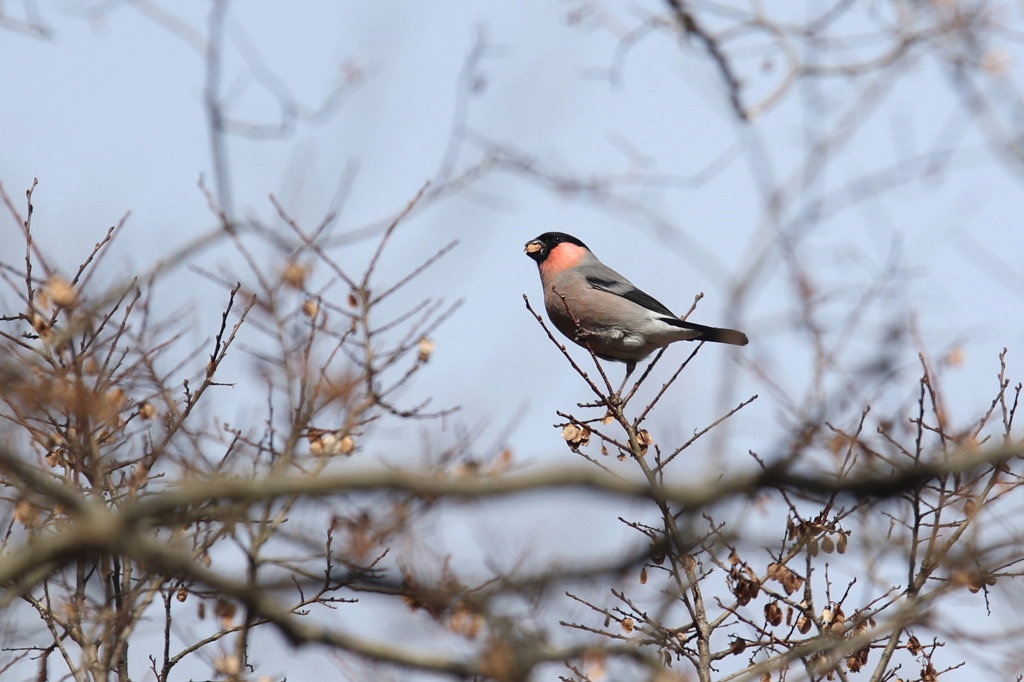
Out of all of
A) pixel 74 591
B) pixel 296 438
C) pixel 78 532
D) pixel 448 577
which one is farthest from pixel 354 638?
pixel 74 591

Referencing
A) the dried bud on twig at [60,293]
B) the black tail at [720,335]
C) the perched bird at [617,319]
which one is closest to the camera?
the dried bud on twig at [60,293]

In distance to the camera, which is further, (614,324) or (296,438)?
(614,324)

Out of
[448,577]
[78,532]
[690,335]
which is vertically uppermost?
[690,335]

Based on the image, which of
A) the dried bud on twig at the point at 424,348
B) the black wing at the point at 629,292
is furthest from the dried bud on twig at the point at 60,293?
the black wing at the point at 629,292

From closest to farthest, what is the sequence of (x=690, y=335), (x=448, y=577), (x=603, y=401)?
1. (x=448, y=577)
2. (x=603, y=401)
3. (x=690, y=335)

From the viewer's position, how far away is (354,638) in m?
1.67

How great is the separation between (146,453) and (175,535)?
51 centimetres

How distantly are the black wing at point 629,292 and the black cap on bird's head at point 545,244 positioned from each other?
→ 0.72 m

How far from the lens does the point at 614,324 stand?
234 inches

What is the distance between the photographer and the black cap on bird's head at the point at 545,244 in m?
7.12

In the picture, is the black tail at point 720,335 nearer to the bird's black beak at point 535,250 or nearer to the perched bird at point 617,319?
the perched bird at point 617,319

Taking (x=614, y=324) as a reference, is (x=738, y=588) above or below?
below

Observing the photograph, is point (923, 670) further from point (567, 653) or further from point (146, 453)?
point (146, 453)

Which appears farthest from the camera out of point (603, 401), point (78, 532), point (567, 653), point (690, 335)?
point (690, 335)
